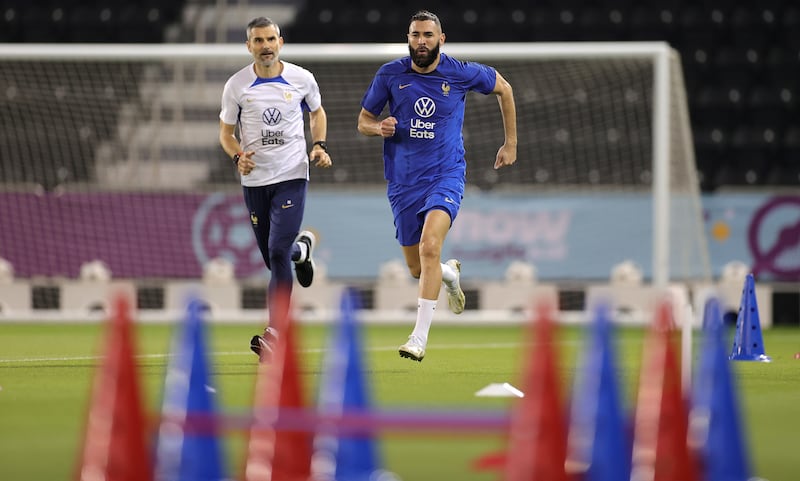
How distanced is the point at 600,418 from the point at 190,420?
45.1 inches

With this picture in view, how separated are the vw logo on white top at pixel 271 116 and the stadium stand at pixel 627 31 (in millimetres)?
7755

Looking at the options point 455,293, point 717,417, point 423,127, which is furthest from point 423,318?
point 717,417

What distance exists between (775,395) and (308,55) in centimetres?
661

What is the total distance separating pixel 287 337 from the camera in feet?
13.4

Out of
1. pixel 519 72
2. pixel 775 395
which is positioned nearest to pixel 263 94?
pixel 775 395

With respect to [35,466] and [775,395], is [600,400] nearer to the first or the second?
[35,466]

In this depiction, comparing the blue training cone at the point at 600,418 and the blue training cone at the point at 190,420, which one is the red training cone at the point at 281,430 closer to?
the blue training cone at the point at 190,420

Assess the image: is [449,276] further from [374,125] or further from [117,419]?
[117,419]

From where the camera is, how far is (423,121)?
8.66 metres

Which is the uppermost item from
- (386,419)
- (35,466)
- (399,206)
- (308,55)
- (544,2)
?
(544,2)

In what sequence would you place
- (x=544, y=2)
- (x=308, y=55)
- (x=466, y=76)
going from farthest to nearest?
(x=544, y=2) → (x=308, y=55) → (x=466, y=76)

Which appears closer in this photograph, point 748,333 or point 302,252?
point 302,252

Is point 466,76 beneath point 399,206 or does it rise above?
above

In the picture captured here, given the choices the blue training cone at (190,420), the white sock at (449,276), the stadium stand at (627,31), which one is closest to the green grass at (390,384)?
the white sock at (449,276)
